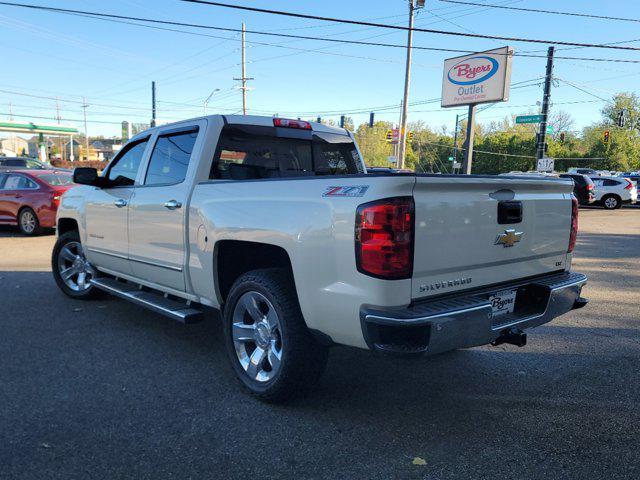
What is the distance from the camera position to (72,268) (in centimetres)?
615

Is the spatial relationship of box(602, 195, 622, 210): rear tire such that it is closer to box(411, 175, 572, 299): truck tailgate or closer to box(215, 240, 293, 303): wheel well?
box(411, 175, 572, 299): truck tailgate

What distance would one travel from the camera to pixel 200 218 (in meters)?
3.83

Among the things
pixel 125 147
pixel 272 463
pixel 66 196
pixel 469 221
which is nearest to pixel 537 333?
pixel 469 221

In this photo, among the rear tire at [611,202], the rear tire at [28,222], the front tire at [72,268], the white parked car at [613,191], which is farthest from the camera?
the rear tire at [611,202]

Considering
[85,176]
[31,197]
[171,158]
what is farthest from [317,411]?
[31,197]

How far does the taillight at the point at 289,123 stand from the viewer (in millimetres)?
4559

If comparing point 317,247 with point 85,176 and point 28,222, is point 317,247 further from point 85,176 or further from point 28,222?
point 28,222

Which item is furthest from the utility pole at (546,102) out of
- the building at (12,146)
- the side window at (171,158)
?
the building at (12,146)

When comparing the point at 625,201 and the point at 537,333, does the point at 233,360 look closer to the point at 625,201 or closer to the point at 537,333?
the point at 537,333

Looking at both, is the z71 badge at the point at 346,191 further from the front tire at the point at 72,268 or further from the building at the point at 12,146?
the building at the point at 12,146

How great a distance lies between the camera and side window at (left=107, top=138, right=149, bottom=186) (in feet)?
16.3

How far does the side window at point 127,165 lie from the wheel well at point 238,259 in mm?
1717

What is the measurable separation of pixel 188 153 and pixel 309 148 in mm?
1173

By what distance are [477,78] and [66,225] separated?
996 inches
